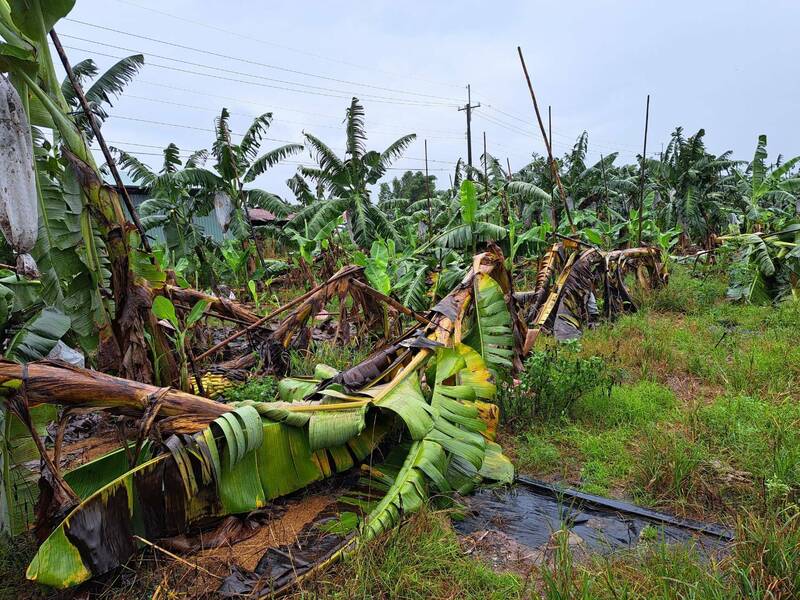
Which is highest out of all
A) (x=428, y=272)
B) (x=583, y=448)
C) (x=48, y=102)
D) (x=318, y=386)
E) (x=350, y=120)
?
(x=350, y=120)

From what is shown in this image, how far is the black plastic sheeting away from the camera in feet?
8.06

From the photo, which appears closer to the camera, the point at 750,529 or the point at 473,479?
the point at 750,529

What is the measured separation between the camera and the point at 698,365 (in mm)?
4848

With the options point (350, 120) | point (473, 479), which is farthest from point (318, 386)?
point (350, 120)

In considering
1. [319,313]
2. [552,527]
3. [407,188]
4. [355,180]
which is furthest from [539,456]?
[407,188]

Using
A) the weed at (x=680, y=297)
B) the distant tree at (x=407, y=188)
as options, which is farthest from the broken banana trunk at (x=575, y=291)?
the distant tree at (x=407, y=188)

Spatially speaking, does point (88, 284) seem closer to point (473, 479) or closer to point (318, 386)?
point (318, 386)

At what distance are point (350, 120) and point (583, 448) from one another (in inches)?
400

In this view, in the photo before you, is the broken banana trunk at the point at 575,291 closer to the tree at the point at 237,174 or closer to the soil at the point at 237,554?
the soil at the point at 237,554

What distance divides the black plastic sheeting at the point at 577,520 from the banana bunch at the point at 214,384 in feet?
8.46

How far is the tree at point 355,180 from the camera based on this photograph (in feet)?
38.6

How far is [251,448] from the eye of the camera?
2.28m

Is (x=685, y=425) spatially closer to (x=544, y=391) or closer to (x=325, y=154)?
(x=544, y=391)

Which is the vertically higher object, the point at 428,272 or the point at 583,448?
the point at 428,272
